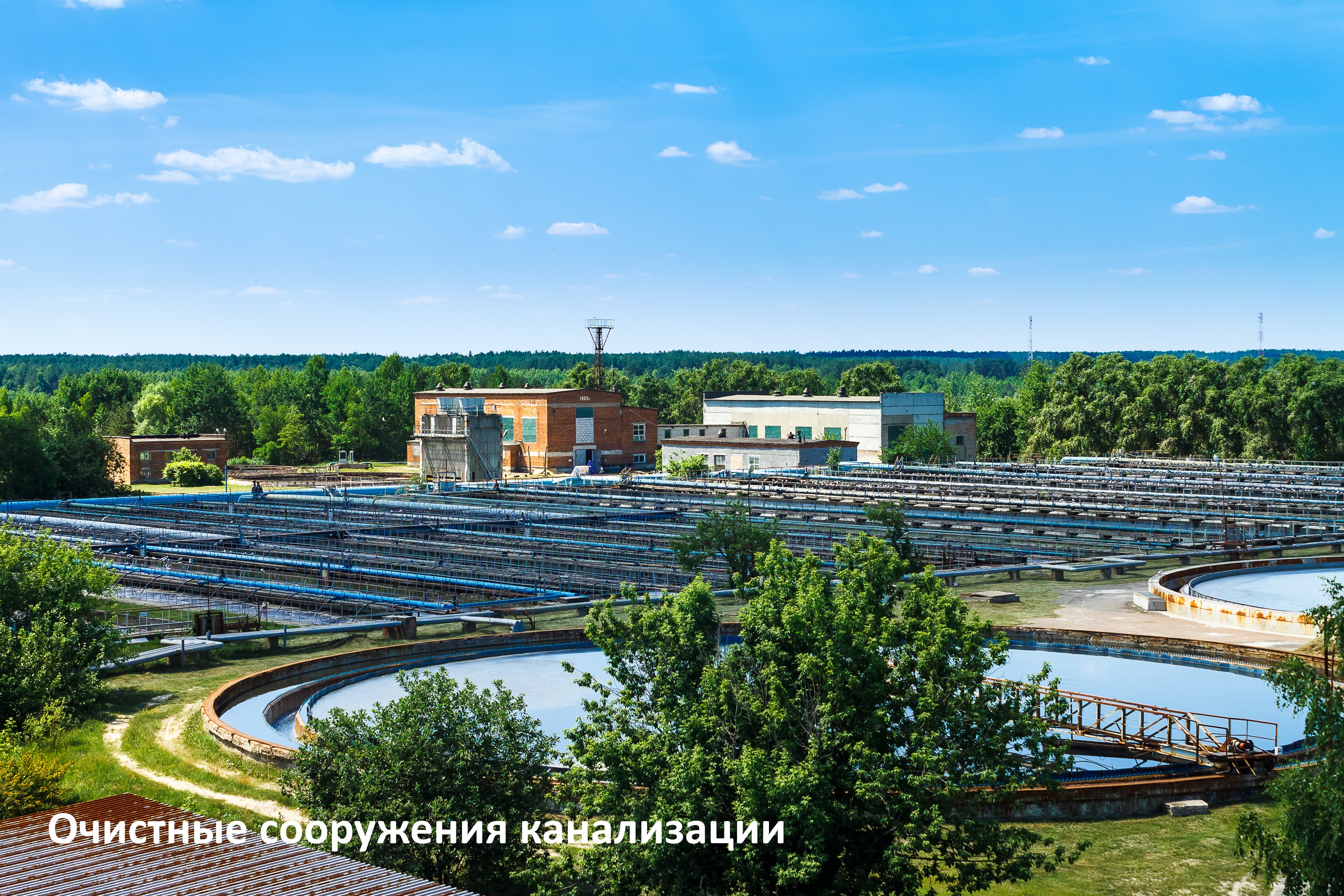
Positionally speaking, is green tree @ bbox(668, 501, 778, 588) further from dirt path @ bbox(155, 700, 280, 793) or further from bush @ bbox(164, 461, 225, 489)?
bush @ bbox(164, 461, 225, 489)

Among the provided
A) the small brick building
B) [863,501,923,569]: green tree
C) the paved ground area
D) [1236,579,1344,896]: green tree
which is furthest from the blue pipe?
the small brick building

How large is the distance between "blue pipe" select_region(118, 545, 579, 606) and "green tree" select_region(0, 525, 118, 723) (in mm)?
10049

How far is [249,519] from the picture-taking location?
57094 millimetres

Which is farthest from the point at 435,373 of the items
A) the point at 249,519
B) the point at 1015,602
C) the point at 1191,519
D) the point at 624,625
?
the point at 624,625

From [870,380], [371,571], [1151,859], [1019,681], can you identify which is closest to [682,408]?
[870,380]

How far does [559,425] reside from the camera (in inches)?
3438

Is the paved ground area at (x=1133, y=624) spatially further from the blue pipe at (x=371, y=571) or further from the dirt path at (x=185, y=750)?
the dirt path at (x=185, y=750)

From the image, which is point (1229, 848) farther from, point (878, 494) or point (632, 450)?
point (632, 450)

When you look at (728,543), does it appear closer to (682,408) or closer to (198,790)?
(198,790)

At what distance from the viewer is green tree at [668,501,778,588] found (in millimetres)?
35594

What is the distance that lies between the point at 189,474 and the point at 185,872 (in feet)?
255

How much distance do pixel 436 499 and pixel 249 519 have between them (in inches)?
439

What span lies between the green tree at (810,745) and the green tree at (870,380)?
325ft

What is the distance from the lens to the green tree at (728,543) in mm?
35594
